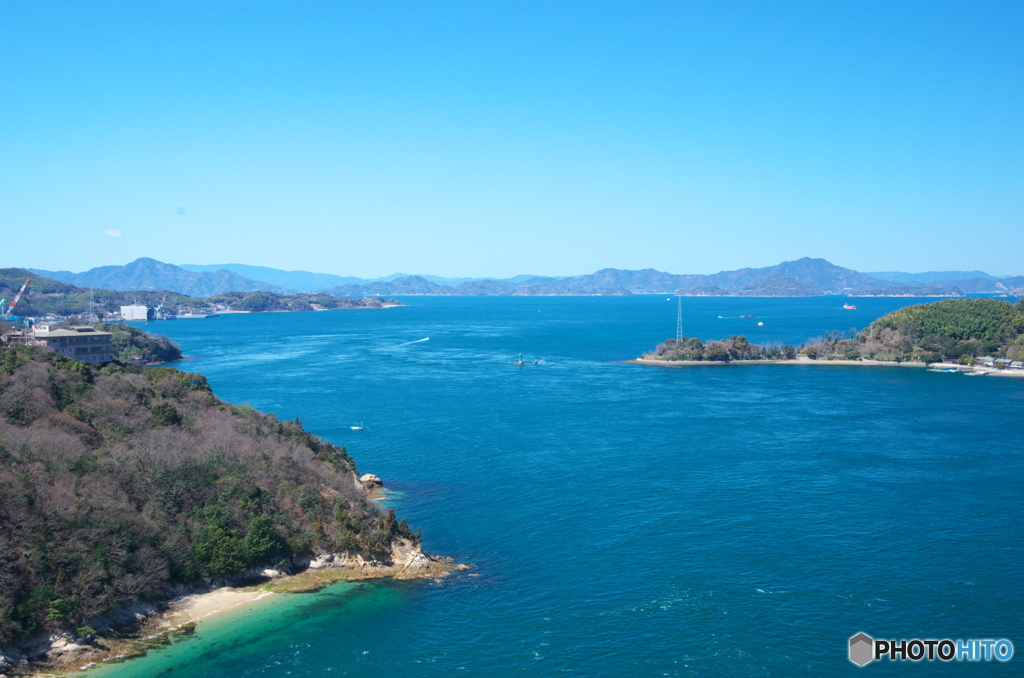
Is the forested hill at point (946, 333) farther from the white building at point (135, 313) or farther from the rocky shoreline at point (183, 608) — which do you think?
the white building at point (135, 313)

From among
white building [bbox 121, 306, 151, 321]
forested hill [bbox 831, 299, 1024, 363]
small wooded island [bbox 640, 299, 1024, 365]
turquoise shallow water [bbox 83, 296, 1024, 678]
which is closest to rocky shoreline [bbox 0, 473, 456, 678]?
turquoise shallow water [bbox 83, 296, 1024, 678]

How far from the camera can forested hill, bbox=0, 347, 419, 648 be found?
16797 mm

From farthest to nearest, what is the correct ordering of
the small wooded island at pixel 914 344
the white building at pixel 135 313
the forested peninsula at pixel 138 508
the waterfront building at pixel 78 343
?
the white building at pixel 135 313 → the small wooded island at pixel 914 344 → the waterfront building at pixel 78 343 → the forested peninsula at pixel 138 508

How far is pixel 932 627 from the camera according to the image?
17.8m

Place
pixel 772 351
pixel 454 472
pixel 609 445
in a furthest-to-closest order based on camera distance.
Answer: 1. pixel 772 351
2. pixel 609 445
3. pixel 454 472

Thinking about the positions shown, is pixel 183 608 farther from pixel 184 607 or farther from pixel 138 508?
pixel 138 508

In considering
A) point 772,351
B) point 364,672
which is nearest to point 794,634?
point 364,672

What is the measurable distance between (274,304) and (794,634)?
568ft

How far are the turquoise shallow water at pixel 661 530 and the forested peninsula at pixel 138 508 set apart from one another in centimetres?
185

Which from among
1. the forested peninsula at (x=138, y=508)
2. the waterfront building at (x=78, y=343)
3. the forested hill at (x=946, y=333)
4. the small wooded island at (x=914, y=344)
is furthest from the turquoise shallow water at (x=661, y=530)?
the small wooded island at (x=914, y=344)

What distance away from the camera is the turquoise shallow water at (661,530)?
55.3 ft

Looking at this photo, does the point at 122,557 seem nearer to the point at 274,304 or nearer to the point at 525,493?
the point at 525,493

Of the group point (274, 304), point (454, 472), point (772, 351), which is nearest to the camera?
point (454, 472)

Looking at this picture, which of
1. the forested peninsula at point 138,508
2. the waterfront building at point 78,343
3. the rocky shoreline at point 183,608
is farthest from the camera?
the waterfront building at point 78,343
